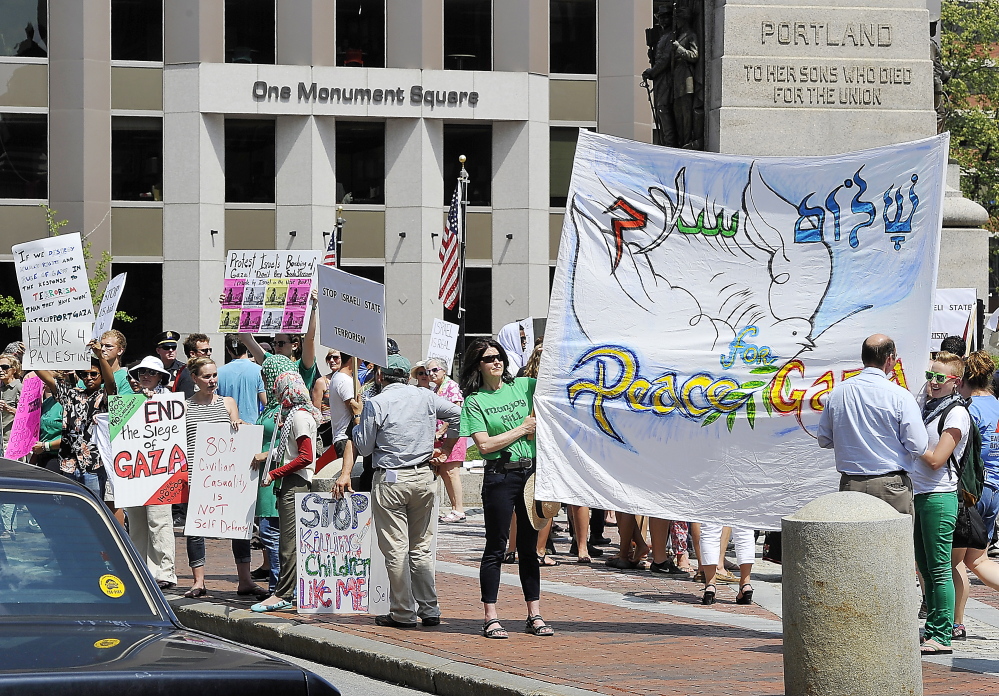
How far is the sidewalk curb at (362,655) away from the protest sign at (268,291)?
A: 2.65 meters

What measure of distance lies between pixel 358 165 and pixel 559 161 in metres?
6.10

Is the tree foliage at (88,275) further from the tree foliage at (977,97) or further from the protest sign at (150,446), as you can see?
the protest sign at (150,446)

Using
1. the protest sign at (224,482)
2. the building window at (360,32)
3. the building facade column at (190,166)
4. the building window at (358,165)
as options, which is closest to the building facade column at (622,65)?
the building window at (360,32)

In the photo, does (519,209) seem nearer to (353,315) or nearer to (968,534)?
(353,315)

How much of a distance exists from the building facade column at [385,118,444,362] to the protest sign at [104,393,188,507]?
30.2 metres

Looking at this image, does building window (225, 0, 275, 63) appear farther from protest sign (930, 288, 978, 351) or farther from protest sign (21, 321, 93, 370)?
protest sign (930, 288, 978, 351)

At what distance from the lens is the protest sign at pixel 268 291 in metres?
12.6

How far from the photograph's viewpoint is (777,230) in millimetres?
9445

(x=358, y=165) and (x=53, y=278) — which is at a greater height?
(x=358, y=165)

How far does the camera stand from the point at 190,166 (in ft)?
134

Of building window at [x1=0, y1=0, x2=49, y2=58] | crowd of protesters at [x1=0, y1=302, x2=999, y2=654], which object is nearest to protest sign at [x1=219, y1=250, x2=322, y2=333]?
crowd of protesters at [x1=0, y1=302, x2=999, y2=654]

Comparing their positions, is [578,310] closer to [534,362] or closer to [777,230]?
[777,230]

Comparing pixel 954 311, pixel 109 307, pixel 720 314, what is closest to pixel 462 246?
pixel 109 307

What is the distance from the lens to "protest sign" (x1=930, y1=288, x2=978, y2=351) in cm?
1461
